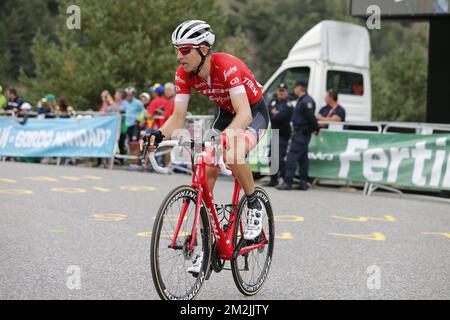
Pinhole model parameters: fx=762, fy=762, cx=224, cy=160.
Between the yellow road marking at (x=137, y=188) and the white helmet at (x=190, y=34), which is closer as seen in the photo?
the white helmet at (x=190, y=34)

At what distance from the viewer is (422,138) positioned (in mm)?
13555

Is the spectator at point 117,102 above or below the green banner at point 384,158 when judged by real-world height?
above

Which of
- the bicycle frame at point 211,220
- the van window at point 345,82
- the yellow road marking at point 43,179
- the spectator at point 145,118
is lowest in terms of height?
the yellow road marking at point 43,179

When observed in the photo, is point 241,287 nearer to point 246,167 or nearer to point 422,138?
point 246,167

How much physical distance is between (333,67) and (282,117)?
2854 mm

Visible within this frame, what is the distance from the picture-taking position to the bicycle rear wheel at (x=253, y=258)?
18.7 feet

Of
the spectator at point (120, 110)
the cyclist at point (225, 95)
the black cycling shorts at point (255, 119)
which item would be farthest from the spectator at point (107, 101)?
the cyclist at point (225, 95)

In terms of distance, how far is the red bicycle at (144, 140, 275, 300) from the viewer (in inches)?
194

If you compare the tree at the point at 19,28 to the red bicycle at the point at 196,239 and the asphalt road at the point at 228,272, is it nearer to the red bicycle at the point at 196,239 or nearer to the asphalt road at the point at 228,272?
the asphalt road at the point at 228,272

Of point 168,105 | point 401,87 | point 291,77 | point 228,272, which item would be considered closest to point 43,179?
point 168,105

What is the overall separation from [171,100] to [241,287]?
1162 centimetres

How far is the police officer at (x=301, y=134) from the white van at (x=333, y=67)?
2.03m

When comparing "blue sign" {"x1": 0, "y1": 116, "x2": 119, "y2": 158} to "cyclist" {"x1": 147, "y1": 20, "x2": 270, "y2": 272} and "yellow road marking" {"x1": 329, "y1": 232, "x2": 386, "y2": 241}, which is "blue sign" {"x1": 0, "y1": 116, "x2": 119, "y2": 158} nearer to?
"yellow road marking" {"x1": 329, "y1": 232, "x2": 386, "y2": 241}

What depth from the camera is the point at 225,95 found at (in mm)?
5625
